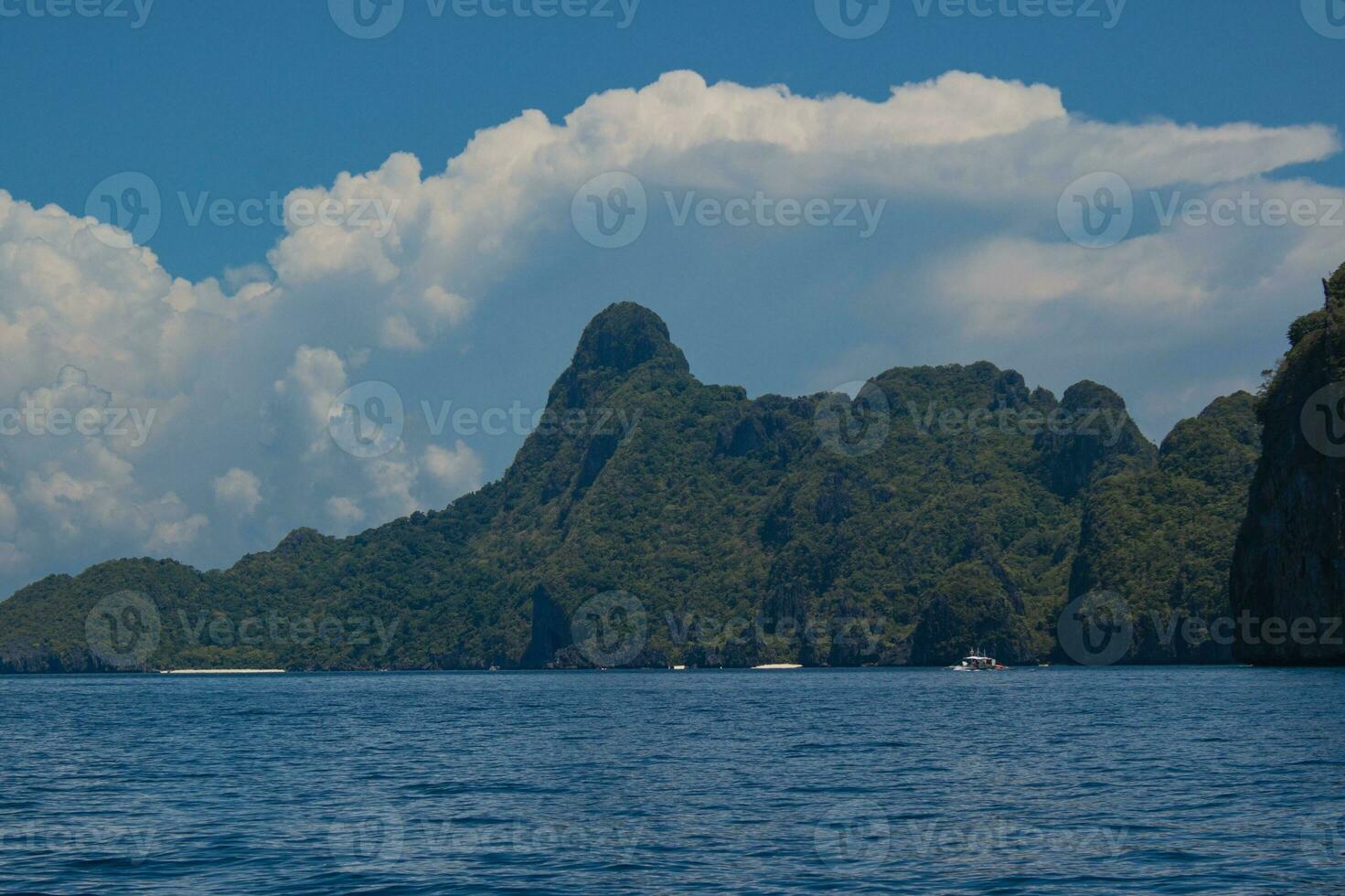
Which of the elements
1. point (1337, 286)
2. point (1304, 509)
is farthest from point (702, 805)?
point (1337, 286)

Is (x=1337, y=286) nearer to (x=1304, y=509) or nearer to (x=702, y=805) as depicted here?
(x=1304, y=509)

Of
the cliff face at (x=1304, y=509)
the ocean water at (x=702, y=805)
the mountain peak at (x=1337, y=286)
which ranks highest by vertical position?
the mountain peak at (x=1337, y=286)

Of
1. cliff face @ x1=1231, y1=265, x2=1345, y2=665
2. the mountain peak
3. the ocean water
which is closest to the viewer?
the ocean water

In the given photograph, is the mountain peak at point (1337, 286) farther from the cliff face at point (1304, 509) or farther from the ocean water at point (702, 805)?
the ocean water at point (702, 805)

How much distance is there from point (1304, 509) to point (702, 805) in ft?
357

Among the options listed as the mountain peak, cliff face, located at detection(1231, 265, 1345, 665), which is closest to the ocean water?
cliff face, located at detection(1231, 265, 1345, 665)

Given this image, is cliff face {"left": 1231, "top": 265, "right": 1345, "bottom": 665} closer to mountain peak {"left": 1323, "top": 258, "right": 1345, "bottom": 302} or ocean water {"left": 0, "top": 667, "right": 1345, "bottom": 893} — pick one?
mountain peak {"left": 1323, "top": 258, "right": 1345, "bottom": 302}

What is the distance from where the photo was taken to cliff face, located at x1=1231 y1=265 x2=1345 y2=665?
415 ft

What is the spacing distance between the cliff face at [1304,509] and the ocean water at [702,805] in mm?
46981

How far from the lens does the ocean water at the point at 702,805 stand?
1197 inches

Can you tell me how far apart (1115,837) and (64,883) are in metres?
26.2

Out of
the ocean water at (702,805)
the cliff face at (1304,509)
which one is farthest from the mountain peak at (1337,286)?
the ocean water at (702,805)

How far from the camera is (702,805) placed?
42156 millimetres

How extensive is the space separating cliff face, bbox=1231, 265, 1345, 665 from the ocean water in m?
47.0
